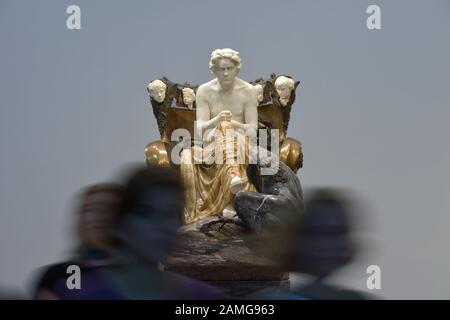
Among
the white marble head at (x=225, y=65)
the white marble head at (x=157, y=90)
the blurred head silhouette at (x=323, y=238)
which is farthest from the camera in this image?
the white marble head at (x=157, y=90)

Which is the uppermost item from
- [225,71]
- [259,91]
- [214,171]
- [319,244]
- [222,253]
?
[225,71]

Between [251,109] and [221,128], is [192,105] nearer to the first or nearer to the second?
[251,109]

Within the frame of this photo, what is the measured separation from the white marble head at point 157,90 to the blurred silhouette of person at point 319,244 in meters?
3.92

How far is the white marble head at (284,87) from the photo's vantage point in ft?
18.5

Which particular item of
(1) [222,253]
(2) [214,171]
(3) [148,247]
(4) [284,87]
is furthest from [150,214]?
(4) [284,87]

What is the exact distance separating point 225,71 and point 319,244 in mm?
3747

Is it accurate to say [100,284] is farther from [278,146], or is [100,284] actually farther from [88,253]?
[278,146]

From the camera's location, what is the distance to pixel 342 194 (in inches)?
71.1

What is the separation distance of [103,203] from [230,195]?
11.0 ft

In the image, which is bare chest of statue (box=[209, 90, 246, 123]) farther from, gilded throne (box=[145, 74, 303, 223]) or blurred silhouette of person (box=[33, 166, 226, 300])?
blurred silhouette of person (box=[33, 166, 226, 300])

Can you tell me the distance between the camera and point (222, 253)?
4734 mm

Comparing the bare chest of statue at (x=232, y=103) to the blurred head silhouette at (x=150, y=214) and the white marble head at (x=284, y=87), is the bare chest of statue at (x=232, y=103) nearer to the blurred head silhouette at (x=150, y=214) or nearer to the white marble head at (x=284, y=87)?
the white marble head at (x=284, y=87)

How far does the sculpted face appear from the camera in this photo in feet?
17.8

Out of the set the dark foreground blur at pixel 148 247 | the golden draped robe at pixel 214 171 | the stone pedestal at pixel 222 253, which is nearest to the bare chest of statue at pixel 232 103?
the golden draped robe at pixel 214 171
